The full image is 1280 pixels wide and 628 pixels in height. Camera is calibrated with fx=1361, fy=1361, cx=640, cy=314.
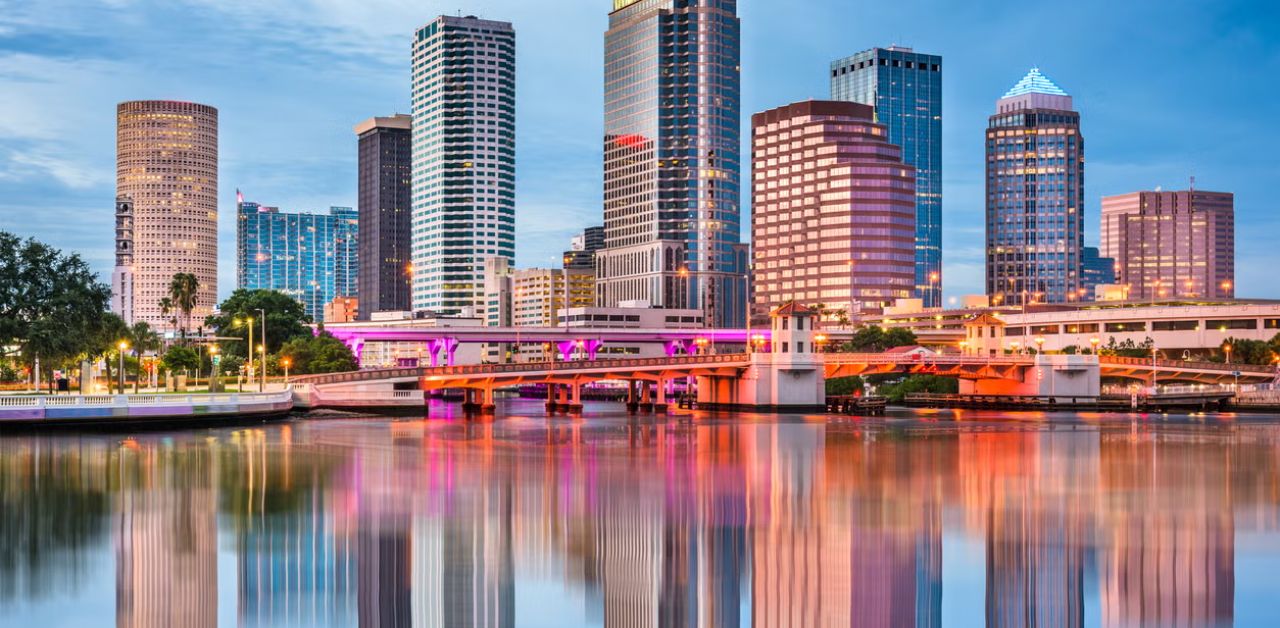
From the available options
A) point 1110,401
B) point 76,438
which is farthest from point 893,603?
point 1110,401

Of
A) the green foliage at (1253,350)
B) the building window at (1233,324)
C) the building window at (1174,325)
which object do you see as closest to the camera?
the green foliage at (1253,350)

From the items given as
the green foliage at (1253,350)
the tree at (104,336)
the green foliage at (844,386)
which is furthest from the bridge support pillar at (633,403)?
the green foliage at (1253,350)

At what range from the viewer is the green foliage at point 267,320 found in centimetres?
16650

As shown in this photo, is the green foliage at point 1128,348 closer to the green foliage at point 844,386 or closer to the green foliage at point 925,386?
the green foliage at point 925,386

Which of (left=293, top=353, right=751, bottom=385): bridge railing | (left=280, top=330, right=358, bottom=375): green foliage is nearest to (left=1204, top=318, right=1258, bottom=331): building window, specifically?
(left=293, top=353, right=751, bottom=385): bridge railing

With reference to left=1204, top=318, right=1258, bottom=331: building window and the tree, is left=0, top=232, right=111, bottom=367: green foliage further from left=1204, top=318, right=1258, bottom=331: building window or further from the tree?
left=1204, top=318, right=1258, bottom=331: building window

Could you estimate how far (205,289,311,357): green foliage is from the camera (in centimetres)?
16650

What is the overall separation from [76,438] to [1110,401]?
347 feet

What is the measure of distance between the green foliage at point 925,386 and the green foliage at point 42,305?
340 ft

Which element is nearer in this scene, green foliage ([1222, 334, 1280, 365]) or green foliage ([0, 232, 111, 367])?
green foliage ([0, 232, 111, 367])

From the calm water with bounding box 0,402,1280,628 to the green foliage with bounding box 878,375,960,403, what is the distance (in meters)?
97.7

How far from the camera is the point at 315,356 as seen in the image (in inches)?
6225

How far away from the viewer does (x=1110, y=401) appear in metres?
146

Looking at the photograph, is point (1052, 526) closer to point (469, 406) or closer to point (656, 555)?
point (656, 555)
